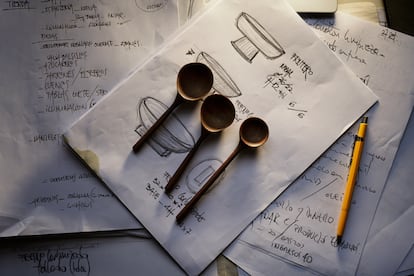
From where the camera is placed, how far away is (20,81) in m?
0.70

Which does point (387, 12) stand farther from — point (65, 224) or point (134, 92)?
point (65, 224)

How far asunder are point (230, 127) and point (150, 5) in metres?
0.24

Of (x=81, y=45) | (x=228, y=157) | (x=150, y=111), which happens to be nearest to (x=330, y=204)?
(x=228, y=157)

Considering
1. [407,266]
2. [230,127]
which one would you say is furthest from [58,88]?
[407,266]

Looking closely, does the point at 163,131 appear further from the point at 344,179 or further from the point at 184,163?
the point at 344,179

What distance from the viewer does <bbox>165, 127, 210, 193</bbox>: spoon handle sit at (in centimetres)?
67

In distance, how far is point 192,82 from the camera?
2.29 feet

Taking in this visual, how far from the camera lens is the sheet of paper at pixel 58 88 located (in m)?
0.67

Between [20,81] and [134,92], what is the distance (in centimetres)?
18

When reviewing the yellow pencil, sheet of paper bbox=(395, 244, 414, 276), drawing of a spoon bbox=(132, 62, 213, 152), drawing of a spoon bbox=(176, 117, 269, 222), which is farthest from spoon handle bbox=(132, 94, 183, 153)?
sheet of paper bbox=(395, 244, 414, 276)

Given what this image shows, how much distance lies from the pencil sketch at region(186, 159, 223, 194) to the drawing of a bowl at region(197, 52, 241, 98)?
11 centimetres

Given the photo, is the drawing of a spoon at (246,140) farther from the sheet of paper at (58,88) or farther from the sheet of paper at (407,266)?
the sheet of paper at (407,266)

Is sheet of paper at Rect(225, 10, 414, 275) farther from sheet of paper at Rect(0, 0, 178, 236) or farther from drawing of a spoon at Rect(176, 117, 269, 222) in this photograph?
sheet of paper at Rect(0, 0, 178, 236)

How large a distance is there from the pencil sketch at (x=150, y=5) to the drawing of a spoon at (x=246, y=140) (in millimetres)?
237
